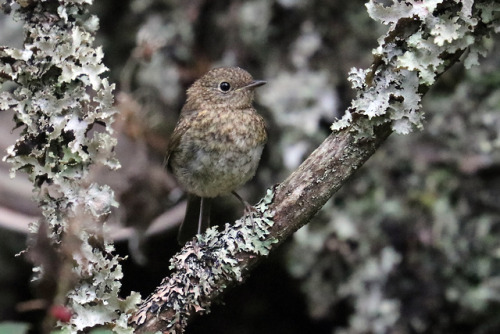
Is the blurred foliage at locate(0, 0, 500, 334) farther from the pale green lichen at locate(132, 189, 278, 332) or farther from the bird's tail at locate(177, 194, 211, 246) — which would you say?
the pale green lichen at locate(132, 189, 278, 332)

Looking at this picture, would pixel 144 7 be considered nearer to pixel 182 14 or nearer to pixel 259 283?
pixel 182 14

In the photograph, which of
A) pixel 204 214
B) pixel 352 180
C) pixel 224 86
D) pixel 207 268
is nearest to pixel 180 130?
pixel 224 86

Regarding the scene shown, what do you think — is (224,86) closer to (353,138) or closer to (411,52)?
(353,138)

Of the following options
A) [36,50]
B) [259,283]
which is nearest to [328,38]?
[259,283]

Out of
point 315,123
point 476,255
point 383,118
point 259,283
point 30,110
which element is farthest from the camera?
point 259,283

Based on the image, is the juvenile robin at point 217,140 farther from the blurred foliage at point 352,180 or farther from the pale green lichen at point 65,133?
the pale green lichen at point 65,133

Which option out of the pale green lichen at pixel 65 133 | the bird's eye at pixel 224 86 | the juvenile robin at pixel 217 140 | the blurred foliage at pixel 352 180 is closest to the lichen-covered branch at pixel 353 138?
the pale green lichen at pixel 65 133
